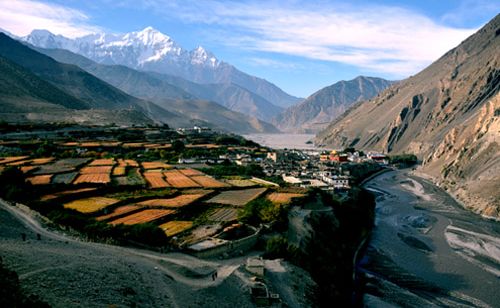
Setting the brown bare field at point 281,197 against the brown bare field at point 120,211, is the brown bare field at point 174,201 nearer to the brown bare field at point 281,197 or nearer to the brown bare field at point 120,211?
the brown bare field at point 120,211

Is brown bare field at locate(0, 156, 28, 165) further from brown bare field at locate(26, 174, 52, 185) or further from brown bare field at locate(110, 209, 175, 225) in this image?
brown bare field at locate(110, 209, 175, 225)

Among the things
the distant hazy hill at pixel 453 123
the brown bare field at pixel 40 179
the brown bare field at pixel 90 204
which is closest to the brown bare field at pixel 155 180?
the brown bare field at pixel 90 204

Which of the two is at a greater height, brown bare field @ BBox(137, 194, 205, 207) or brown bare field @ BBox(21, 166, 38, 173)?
brown bare field @ BBox(21, 166, 38, 173)

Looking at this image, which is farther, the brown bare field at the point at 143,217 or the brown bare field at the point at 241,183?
the brown bare field at the point at 241,183

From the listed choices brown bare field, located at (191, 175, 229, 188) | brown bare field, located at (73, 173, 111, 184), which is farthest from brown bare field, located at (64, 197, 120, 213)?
brown bare field, located at (191, 175, 229, 188)

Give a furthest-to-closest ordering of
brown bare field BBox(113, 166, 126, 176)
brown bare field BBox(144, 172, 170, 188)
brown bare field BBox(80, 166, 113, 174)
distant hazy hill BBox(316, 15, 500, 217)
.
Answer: distant hazy hill BBox(316, 15, 500, 217) → brown bare field BBox(113, 166, 126, 176) → brown bare field BBox(80, 166, 113, 174) → brown bare field BBox(144, 172, 170, 188)

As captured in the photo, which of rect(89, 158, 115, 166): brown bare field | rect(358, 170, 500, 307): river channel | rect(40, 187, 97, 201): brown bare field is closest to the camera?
rect(358, 170, 500, 307): river channel
